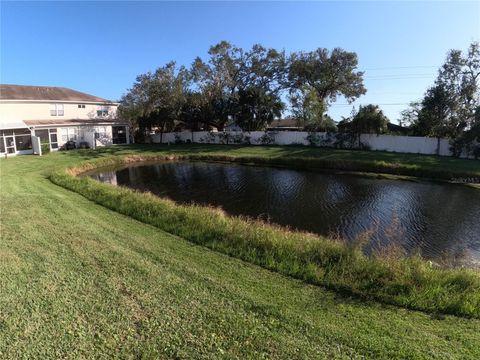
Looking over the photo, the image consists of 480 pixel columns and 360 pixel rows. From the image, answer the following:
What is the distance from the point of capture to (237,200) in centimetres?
1501

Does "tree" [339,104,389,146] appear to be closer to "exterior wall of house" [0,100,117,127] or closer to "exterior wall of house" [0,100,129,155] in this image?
"exterior wall of house" [0,100,129,155]

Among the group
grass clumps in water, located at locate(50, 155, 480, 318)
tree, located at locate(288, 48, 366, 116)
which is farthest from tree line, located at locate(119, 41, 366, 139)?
grass clumps in water, located at locate(50, 155, 480, 318)

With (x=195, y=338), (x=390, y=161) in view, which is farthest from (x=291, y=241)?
(x=390, y=161)

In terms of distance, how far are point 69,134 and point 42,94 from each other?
5.94 meters

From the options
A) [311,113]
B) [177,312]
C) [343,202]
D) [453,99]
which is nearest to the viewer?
[177,312]

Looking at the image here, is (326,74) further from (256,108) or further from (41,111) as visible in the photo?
(41,111)

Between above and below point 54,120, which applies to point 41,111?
above

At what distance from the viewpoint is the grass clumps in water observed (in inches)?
212

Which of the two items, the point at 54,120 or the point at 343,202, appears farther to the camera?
the point at 54,120

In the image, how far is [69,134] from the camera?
32.2 meters

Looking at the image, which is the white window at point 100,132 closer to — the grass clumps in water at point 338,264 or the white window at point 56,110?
the white window at point 56,110

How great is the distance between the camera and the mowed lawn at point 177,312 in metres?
3.94

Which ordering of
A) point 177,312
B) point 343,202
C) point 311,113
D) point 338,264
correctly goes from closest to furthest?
point 177,312 < point 338,264 < point 343,202 < point 311,113

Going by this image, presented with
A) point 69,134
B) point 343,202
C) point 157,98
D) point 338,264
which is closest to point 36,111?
point 69,134
